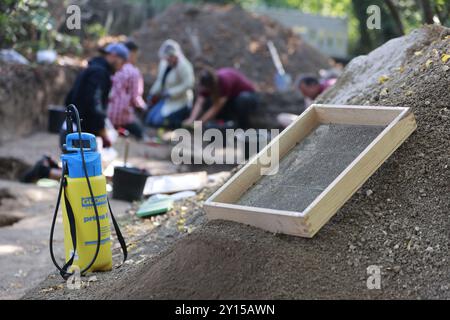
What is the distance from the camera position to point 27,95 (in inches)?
506

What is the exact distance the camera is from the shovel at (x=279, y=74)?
17.1 m

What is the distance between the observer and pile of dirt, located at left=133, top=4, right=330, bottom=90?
1819 centimetres

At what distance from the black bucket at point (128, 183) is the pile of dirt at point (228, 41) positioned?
9247 mm

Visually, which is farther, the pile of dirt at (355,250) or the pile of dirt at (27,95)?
the pile of dirt at (27,95)

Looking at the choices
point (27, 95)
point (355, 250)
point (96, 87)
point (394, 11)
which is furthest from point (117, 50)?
point (355, 250)

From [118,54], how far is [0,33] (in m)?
3.89

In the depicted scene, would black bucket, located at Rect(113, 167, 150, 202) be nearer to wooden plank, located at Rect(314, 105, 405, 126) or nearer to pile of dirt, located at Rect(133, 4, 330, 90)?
wooden plank, located at Rect(314, 105, 405, 126)

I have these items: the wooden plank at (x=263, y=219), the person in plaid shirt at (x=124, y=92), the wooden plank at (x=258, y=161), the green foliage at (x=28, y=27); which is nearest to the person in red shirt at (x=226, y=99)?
the person in plaid shirt at (x=124, y=92)

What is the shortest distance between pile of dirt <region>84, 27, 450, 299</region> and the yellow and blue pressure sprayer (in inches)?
25.1

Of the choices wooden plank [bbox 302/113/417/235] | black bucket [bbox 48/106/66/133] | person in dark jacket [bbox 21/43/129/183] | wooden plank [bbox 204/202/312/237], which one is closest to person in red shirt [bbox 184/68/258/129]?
black bucket [bbox 48/106/66/133]

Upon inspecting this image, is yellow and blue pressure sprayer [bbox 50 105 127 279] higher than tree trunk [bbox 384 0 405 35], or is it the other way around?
tree trunk [bbox 384 0 405 35]

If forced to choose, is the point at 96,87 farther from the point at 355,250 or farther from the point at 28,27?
the point at 355,250

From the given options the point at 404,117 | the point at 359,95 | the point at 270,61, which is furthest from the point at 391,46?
the point at 270,61

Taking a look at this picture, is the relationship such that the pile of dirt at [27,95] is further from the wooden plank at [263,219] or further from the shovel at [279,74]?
the wooden plank at [263,219]
